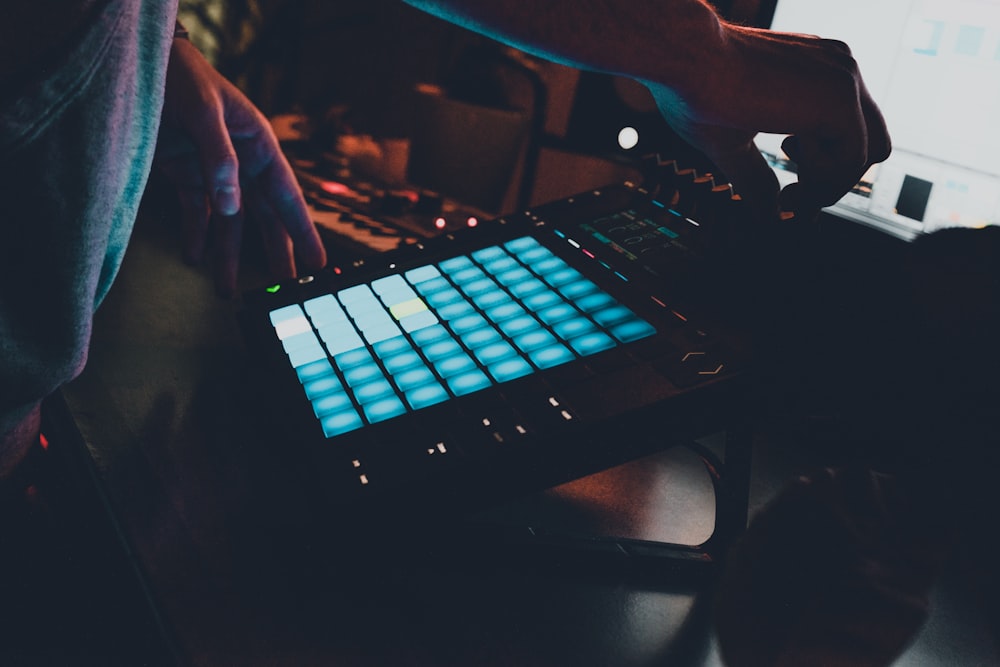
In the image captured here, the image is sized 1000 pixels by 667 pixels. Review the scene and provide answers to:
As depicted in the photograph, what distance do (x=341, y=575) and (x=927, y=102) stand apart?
0.56m

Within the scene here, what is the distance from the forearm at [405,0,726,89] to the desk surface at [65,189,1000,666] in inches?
11.3

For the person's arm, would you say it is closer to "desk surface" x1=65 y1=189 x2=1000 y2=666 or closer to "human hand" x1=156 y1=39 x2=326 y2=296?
"desk surface" x1=65 y1=189 x2=1000 y2=666

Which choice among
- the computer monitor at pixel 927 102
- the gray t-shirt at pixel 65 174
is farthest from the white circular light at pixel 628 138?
the gray t-shirt at pixel 65 174

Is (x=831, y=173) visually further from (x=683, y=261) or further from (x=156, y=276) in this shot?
(x=156, y=276)

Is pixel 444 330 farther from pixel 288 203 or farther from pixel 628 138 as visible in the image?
pixel 628 138

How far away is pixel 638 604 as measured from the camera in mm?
427

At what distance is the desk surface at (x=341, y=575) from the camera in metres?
0.39

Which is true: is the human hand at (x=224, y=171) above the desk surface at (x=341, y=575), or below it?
above

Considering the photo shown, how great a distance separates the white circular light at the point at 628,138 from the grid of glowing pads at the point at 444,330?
0.89 feet

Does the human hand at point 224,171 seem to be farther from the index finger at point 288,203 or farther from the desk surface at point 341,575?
the desk surface at point 341,575

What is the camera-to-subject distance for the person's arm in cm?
38

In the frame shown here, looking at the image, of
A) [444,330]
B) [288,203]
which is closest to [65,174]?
[444,330]

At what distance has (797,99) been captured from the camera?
0.42 meters

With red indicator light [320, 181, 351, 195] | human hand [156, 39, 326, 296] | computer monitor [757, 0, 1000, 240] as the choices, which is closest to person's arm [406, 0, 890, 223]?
computer monitor [757, 0, 1000, 240]
